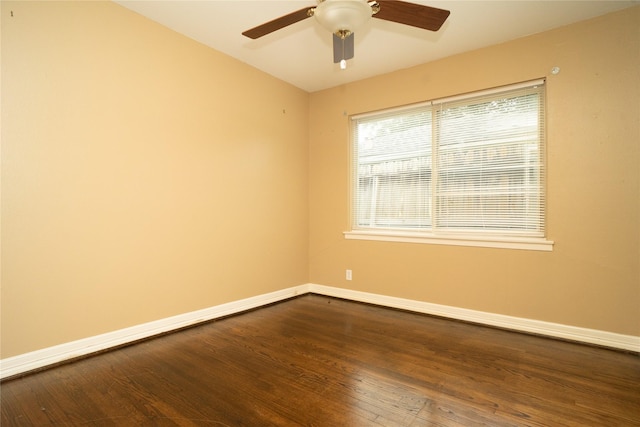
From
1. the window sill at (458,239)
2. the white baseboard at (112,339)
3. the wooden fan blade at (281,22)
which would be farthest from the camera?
the window sill at (458,239)

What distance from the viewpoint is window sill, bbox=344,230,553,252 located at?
2.89 metres

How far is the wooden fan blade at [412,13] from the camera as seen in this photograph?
68.6 inches

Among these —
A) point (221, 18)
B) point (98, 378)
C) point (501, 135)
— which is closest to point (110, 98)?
point (221, 18)

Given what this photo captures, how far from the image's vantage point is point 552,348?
8.45 ft

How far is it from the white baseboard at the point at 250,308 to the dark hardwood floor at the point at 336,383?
0.09 metres

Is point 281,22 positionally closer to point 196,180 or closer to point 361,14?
point 361,14

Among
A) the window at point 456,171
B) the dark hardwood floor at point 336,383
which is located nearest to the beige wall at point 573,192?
the window at point 456,171

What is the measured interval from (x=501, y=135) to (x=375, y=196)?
1.46 meters

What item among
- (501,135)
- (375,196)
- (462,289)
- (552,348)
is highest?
(501,135)

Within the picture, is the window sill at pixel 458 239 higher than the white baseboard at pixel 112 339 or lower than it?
higher

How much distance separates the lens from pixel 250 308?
3.59 metres

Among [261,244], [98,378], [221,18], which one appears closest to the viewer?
[98,378]

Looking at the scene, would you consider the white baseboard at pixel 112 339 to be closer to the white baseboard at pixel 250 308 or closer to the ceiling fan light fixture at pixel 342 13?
the white baseboard at pixel 250 308

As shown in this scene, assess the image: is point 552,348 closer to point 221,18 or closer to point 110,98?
point 221,18
